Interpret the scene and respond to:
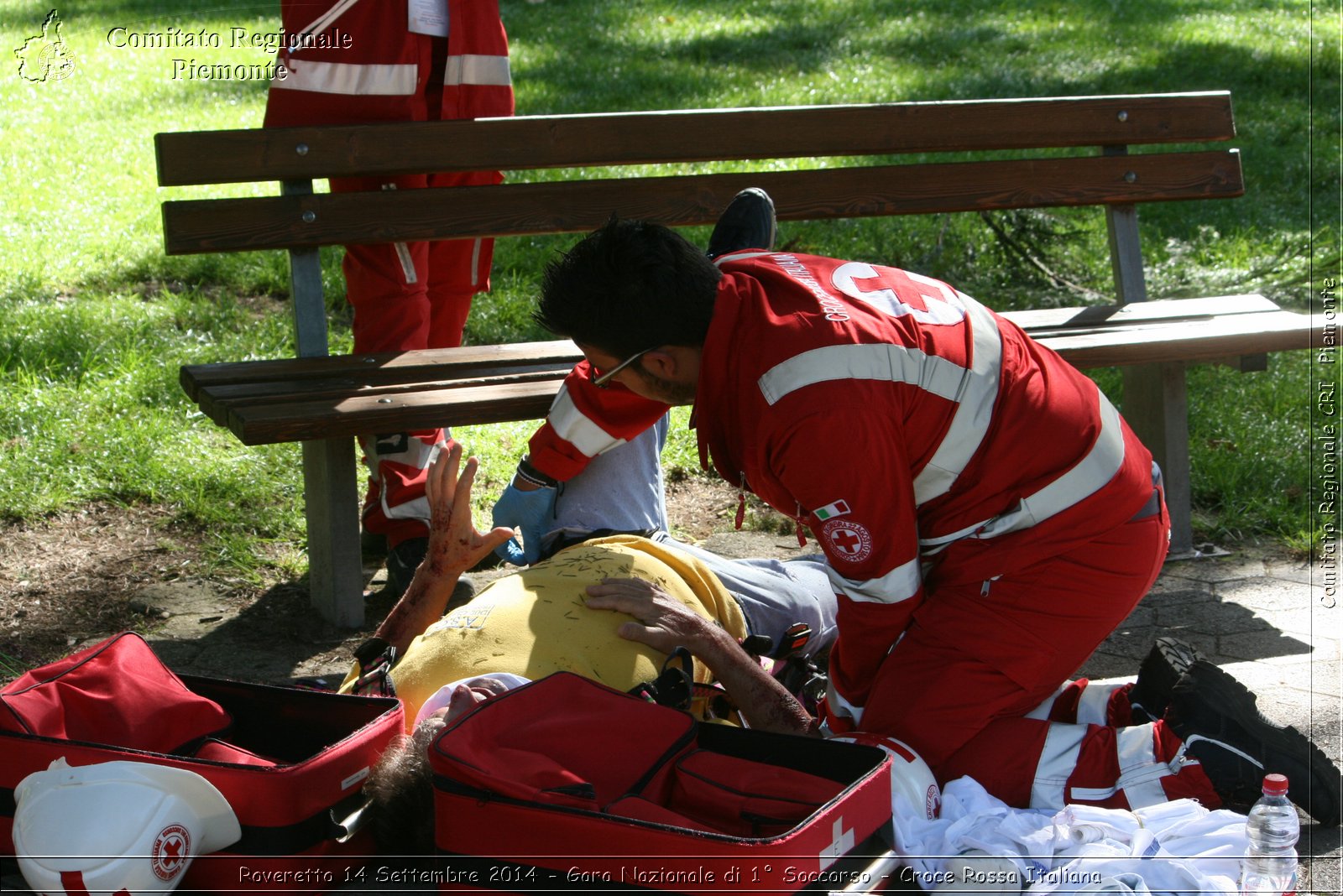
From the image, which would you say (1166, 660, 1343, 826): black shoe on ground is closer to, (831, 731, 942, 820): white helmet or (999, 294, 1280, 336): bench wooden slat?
(831, 731, 942, 820): white helmet

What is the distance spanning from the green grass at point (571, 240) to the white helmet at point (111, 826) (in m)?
2.06

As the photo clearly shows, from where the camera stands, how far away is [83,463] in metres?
4.69

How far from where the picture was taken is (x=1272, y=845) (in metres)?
2.39

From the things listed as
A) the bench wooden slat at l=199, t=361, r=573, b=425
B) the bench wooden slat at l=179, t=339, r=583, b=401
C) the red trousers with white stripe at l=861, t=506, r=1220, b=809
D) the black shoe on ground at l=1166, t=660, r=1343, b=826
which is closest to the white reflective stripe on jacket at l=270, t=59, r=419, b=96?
the bench wooden slat at l=179, t=339, r=583, b=401

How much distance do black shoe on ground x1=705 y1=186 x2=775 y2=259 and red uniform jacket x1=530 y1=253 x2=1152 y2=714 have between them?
74cm

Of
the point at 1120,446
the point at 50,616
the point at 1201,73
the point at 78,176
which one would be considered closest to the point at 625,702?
the point at 1120,446

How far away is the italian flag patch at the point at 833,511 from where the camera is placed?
2.55m

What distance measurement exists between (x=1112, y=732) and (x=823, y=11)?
9794mm

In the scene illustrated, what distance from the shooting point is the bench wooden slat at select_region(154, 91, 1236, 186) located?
3.86 meters

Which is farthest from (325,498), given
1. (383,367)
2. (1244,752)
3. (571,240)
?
(571,240)

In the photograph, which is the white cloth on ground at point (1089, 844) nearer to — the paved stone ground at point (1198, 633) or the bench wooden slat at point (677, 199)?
the paved stone ground at point (1198, 633)

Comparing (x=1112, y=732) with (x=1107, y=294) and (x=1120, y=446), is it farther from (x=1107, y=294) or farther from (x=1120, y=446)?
(x=1107, y=294)

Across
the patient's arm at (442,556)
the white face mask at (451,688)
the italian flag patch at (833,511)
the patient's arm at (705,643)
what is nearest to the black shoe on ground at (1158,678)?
the patient's arm at (705,643)

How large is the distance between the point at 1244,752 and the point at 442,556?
181 cm
